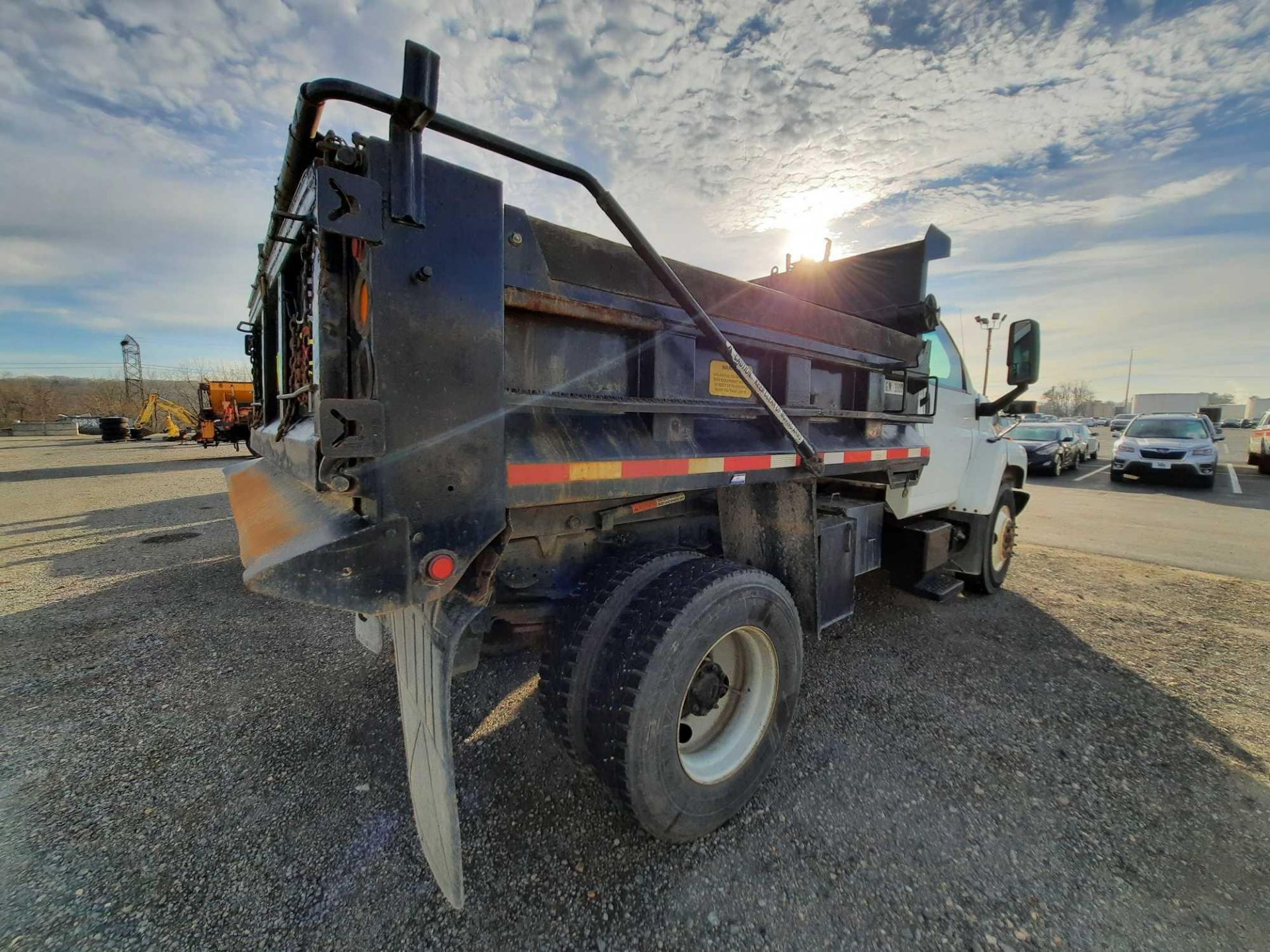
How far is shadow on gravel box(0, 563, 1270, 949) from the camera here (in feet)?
6.01

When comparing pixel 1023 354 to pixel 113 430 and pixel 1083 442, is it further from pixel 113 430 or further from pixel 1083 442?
pixel 113 430

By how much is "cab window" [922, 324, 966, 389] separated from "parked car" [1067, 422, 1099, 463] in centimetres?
2017

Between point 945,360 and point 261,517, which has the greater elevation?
point 945,360

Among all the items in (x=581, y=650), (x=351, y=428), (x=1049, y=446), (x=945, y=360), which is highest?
(x=945, y=360)

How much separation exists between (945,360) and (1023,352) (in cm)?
53

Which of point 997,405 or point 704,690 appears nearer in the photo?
point 704,690

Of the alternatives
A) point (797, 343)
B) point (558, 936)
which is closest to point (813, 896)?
point (558, 936)

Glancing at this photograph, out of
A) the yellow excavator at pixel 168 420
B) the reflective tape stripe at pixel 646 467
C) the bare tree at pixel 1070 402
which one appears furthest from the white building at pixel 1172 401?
the yellow excavator at pixel 168 420

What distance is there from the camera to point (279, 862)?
6.71 feet

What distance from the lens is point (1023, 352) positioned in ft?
13.2

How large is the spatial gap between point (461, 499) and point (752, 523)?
5.64 ft

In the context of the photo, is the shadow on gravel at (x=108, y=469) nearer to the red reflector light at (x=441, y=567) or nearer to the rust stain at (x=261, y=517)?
the rust stain at (x=261, y=517)

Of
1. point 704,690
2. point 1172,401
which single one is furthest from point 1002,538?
point 1172,401

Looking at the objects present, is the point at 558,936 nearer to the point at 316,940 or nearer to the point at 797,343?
the point at 316,940
